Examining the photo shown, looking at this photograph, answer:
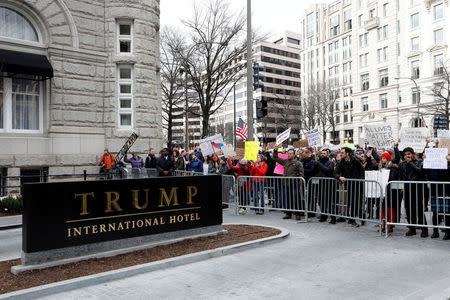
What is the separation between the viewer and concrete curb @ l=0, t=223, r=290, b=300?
199 inches

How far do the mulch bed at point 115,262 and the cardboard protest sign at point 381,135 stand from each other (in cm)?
450

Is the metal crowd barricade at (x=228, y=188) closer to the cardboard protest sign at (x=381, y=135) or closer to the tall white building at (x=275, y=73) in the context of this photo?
the cardboard protest sign at (x=381, y=135)

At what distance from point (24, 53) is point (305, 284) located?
13.9 metres

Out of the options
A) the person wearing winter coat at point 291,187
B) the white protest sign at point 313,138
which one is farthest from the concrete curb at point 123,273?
the white protest sign at point 313,138

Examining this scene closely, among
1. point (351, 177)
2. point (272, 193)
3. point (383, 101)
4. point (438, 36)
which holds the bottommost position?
point (272, 193)

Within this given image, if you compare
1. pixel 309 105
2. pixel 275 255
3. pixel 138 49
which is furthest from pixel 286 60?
pixel 275 255

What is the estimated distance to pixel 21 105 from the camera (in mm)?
15211

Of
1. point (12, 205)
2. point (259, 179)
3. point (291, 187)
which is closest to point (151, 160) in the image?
point (12, 205)

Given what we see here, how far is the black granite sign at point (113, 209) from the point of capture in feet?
20.1

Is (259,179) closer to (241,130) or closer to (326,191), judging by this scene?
(326,191)

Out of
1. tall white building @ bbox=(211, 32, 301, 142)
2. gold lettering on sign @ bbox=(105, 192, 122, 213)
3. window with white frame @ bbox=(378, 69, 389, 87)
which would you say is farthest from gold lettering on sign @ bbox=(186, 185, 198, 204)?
tall white building @ bbox=(211, 32, 301, 142)

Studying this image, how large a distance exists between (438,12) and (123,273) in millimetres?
60493

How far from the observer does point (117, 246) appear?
7.04m

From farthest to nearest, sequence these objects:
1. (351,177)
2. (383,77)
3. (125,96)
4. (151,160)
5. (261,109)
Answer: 1. (383,77)
2. (125,96)
3. (151,160)
4. (261,109)
5. (351,177)
